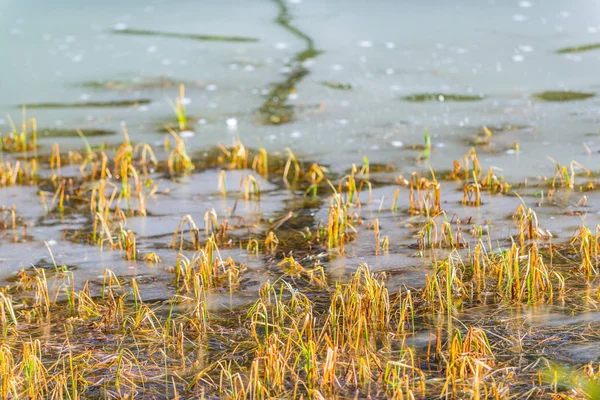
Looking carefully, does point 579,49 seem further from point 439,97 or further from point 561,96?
point 439,97

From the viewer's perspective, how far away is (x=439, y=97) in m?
8.72

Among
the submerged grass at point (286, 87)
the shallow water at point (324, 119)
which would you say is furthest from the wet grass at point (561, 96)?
the submerged grass at point (286, 87)

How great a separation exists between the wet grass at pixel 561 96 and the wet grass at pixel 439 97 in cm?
62

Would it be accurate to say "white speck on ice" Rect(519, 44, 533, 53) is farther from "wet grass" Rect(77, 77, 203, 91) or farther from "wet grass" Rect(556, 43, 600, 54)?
"wet grass" Rect(77, 77, 203, 91)

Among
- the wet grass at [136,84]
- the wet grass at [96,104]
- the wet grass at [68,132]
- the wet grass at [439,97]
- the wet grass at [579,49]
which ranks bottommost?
the wet grass at [68,132]

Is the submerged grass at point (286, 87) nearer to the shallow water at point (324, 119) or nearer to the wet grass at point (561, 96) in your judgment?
the shallow water at point (324, 119)

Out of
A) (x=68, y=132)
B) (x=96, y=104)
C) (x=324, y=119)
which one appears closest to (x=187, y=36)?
(x=96, y=104)

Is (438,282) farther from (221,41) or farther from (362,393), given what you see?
(221,41)

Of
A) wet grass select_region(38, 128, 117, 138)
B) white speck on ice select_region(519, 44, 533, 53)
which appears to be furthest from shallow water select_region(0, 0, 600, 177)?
wet grass select_region(38, 128, 117, 138)

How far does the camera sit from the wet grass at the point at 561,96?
8414 mm

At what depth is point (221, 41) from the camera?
10.9 m

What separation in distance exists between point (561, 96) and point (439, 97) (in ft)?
4.20

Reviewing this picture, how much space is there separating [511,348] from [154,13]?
9.77 m

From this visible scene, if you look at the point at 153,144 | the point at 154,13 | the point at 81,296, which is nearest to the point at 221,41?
the point at 154,13
